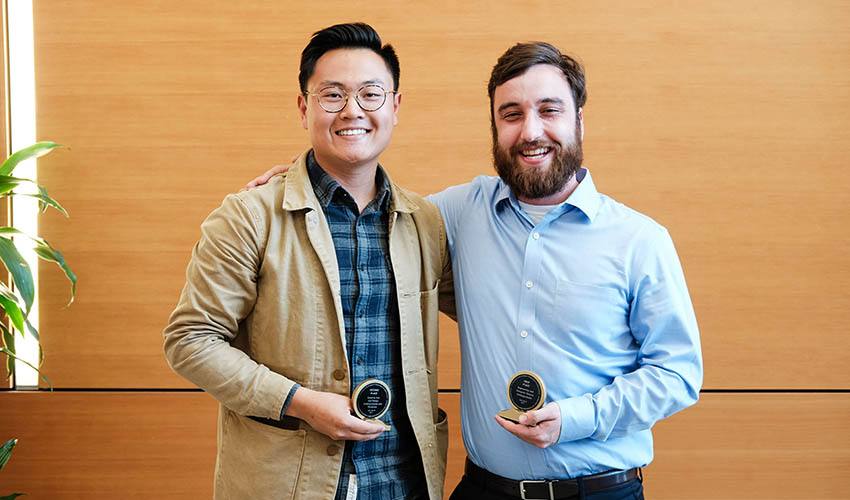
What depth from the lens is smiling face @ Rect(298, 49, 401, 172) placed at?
4.73ft

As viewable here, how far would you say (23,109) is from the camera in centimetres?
239

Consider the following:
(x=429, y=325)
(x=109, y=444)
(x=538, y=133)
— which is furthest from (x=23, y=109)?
(x=538, y=133)

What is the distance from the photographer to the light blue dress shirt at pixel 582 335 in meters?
1.46

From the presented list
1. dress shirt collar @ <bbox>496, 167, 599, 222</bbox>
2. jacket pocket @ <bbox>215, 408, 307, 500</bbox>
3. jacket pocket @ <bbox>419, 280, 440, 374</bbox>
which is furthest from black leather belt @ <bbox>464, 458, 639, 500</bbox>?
dress shirt collar @ <bbox>496, 167, 599, 222</bbox>

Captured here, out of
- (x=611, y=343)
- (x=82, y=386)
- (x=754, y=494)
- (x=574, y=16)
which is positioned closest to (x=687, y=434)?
(x=754, y=494)

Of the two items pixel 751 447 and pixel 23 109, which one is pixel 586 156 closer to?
pixel 751 447

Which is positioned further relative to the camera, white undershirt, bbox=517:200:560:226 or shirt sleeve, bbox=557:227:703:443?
white undershirt, bbox=517:200:560:226

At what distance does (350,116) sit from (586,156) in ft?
3.82

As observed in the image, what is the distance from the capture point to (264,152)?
7.73ft

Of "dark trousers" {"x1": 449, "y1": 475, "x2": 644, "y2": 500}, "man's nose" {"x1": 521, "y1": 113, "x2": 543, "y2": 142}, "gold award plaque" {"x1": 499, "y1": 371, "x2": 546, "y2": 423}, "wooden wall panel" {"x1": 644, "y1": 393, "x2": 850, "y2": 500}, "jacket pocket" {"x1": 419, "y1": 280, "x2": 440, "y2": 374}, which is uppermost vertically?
"man's nose" {"x1": 521, "y1": 113, "x2": 543, "y2": 142}

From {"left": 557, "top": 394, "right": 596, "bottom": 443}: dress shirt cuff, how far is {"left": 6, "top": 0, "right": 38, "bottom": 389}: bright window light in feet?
6.60

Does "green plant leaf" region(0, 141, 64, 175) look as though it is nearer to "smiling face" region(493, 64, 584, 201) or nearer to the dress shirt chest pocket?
"smiling face" region(493, 64, 584, 201)

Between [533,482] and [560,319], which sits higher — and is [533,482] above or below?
below

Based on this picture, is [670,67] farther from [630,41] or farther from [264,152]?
[264,152]
